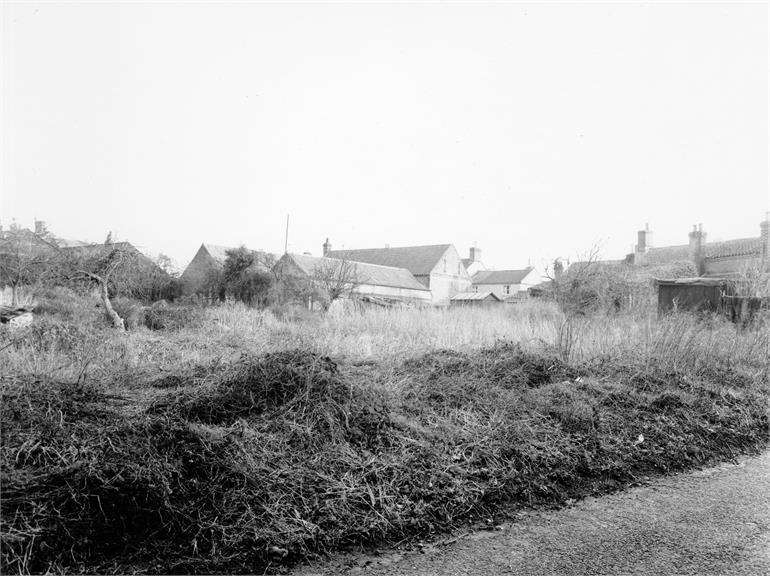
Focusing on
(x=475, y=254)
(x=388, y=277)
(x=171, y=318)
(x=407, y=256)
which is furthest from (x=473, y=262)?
(x=171, y=318)

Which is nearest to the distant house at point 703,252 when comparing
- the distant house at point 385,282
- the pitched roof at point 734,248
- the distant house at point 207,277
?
the pitched roof at point 734,248

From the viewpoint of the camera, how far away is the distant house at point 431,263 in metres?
50.4

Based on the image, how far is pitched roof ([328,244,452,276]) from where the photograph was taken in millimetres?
50844

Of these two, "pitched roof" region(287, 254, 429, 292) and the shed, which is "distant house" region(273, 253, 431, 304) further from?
the shed

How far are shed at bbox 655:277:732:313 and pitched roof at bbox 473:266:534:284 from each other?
131 feet

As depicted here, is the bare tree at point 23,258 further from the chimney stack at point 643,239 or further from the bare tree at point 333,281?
the chimney stack at point 643,239

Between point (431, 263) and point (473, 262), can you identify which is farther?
point (473, 262)

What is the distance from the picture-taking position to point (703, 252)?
115 ft

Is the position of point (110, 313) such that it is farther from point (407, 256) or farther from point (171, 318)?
point (407, 256)

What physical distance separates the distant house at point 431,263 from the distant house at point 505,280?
427cm

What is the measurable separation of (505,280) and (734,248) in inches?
1050

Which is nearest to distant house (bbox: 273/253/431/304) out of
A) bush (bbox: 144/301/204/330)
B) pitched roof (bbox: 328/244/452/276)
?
pitched roof (bbox: 328/244/452/276)

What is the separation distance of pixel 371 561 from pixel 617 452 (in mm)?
2816

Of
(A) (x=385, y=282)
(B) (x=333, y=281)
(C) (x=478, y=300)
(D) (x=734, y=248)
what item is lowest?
(C) (x=478, y=300)
